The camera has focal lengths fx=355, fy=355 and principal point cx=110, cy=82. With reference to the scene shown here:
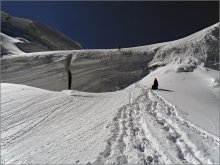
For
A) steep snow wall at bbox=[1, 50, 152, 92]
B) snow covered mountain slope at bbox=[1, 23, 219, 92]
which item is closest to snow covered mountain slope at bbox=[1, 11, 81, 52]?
steep snow wall at bbox=[1, 50, 152, 92]

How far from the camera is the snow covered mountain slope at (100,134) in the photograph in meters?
6.38

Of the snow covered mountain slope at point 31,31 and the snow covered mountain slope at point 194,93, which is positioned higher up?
the snow covered mountain slope at point 31,31

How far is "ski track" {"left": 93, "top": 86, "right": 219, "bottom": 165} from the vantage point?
6172 millimetres

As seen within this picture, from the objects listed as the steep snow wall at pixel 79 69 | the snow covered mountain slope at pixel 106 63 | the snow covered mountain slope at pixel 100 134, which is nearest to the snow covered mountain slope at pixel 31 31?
the steep snow wall at pixel 79 69

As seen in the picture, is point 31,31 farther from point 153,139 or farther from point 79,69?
point 153,139

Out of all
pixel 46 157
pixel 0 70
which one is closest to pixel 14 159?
pixel 46 157

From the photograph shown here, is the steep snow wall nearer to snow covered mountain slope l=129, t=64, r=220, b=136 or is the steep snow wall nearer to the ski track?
snow covered mountain slope l=129, t=64, r=220, b=136

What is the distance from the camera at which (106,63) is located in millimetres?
30000

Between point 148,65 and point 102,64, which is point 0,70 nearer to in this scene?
point 102,64

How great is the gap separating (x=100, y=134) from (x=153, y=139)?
126 centimetres

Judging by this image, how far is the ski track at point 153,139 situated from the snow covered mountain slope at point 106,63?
16770mm

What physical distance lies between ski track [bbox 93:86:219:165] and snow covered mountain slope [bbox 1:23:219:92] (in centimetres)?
1677

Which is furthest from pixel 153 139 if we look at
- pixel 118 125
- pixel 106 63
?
pixel 106 63

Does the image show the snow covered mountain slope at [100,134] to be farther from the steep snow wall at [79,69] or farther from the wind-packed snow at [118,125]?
the steep snow wall at [79,69]
